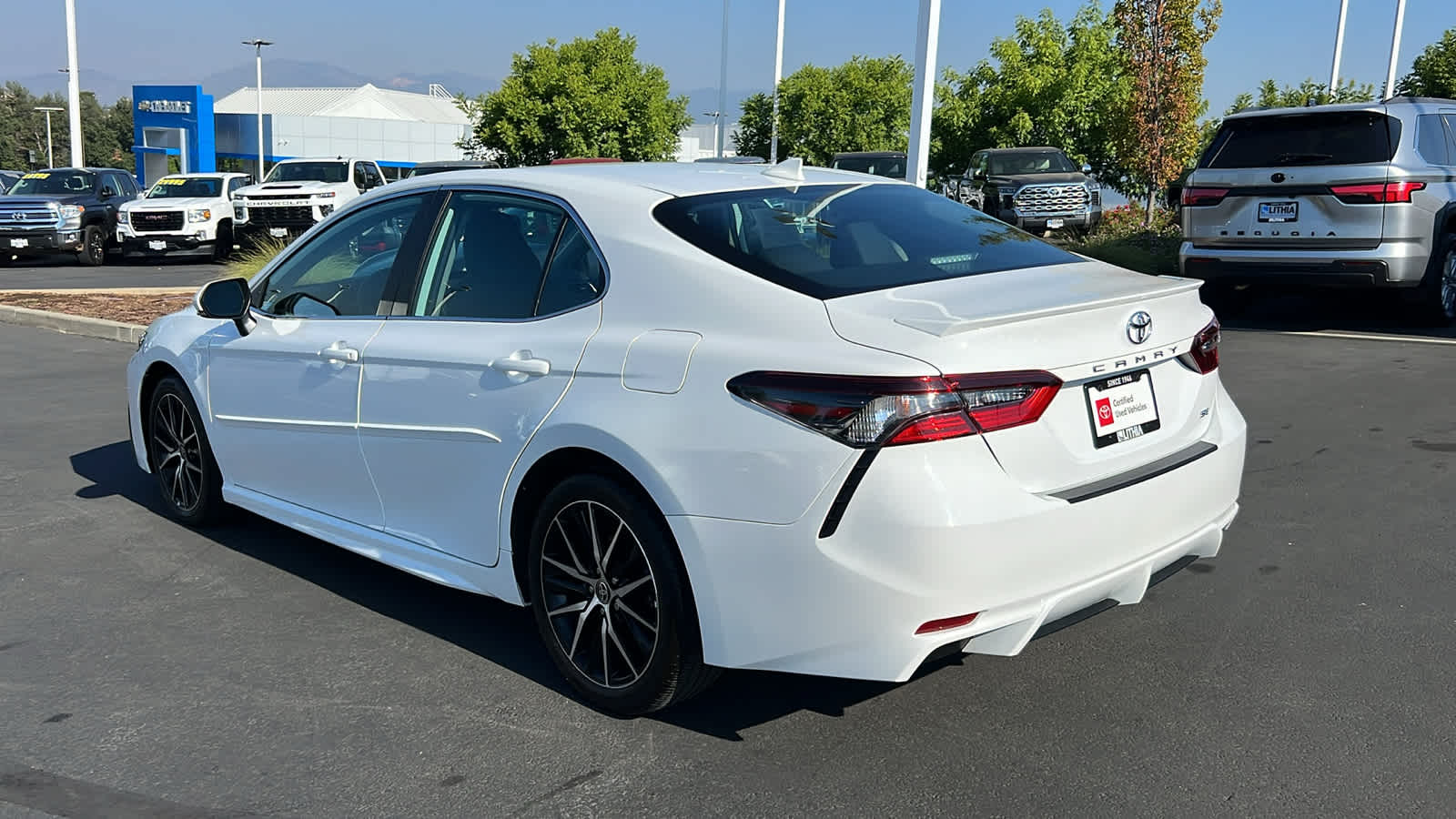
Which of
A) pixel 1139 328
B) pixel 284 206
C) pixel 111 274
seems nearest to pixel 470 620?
pixel 1139 328

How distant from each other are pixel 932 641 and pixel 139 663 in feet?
8.68

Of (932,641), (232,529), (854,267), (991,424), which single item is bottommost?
(232,529)

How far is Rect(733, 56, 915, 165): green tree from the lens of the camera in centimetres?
3838

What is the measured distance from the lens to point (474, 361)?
13.1 ft

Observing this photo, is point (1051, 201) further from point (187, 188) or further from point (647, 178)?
point (647, 178)

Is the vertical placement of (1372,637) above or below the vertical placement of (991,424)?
below

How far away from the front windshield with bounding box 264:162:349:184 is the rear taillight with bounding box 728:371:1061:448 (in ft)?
73.6

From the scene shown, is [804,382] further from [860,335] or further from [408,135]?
[408,135]

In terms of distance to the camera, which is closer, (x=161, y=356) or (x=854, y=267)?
(x=854, y=267)

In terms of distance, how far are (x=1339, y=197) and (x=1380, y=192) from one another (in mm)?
310

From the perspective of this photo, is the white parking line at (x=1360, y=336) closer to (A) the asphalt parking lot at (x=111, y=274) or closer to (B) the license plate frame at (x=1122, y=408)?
(B) the license plate frame at (x=1122, y=408)

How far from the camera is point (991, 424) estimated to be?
124 inches

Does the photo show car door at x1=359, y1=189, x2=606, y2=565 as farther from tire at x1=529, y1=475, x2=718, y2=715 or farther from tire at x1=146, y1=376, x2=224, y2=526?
tire at x1=146, y1=376, x2=224, y2=526

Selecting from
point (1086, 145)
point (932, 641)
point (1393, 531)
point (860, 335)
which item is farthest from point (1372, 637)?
point (1086, 145)
